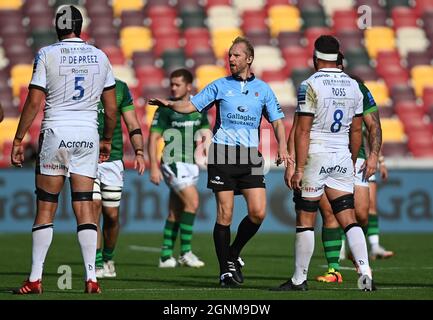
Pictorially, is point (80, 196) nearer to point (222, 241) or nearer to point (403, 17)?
point (222, 241)

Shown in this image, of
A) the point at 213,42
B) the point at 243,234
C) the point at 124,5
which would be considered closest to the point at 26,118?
the point at 243,234

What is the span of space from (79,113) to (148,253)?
7.28 metres

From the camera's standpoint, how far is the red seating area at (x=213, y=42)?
89.6ft

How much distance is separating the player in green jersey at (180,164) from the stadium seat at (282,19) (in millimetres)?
13963

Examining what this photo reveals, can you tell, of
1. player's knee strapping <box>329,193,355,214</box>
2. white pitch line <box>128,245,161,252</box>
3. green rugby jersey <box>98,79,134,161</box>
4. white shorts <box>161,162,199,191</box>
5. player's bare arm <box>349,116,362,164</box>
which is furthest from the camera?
white pitch line <box>128,245,161,252</box>

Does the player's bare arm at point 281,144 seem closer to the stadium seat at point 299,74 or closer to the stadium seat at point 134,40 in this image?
the stadium seat at point 299,74

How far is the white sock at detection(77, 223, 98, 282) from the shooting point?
10.5m

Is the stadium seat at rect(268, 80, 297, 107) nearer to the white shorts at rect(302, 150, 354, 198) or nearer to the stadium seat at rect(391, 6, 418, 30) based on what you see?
the stadium seat at rect(391, 6, 418, 30)

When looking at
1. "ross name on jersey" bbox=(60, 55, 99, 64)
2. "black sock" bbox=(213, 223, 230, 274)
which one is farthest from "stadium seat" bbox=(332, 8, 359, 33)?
"ross name on jersey" bbox=(60, 55, 99, 64)

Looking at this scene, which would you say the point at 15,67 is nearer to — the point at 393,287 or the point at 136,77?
the point at 136,77

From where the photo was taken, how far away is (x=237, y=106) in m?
12.0

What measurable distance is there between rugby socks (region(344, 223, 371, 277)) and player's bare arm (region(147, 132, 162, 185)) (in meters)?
4.19

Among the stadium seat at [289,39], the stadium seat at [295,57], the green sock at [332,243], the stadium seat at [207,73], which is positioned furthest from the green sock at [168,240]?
the stadium seat at [289,39]

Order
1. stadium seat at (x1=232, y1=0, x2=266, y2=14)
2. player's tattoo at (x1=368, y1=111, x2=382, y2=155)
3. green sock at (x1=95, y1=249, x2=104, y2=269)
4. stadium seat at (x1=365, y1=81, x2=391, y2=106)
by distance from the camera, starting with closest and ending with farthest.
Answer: player's tattoo at (x1=368, y1=111, x2=382, y2=155), green sock at (x1=95, y1=249, x2=104, y2=269), stadium seat at (x1=365, y1=81, x2=391, y2=106), stadium seat at (x1=232, y1=0, x2=266, y2=14)
